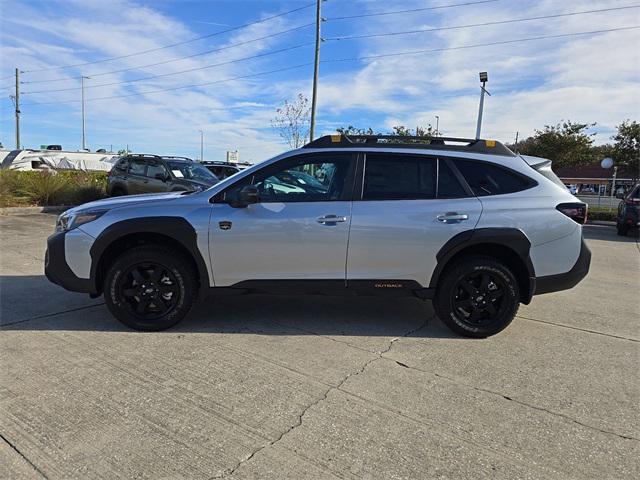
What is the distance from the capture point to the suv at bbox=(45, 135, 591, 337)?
4191 mm

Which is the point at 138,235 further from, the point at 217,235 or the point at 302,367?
the point at 302,367

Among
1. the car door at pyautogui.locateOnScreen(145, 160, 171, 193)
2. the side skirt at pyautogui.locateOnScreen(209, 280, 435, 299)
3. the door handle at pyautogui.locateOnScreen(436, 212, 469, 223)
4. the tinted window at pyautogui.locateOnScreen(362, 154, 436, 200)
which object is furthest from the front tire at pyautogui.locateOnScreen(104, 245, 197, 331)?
the car door at pyautogui.locateOnScreen(145, 160, 171, 193)

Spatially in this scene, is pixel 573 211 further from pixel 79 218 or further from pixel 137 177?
pixel 137 177

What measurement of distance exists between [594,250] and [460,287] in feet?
26.0

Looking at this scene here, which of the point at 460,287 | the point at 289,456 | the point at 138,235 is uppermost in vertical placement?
the point at 138,235

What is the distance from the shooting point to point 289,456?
2545mm

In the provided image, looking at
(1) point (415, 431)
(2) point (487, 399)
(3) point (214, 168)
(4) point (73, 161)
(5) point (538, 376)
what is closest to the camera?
(1) point (415, 431)

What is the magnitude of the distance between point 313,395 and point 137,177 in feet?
41.0

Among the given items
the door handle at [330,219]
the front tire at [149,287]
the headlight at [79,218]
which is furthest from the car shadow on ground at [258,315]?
the door handle at [330,219]

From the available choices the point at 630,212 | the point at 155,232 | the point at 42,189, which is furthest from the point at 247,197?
the point at 42,189

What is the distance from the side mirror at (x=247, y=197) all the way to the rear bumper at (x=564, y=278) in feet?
8.70

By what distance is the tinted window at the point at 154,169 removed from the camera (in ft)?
45.0

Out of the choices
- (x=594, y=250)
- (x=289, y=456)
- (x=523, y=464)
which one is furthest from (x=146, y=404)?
(x=594, y=250)

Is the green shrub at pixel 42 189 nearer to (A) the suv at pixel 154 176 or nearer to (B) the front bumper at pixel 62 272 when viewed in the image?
(A) the suv at pixel 154 176
